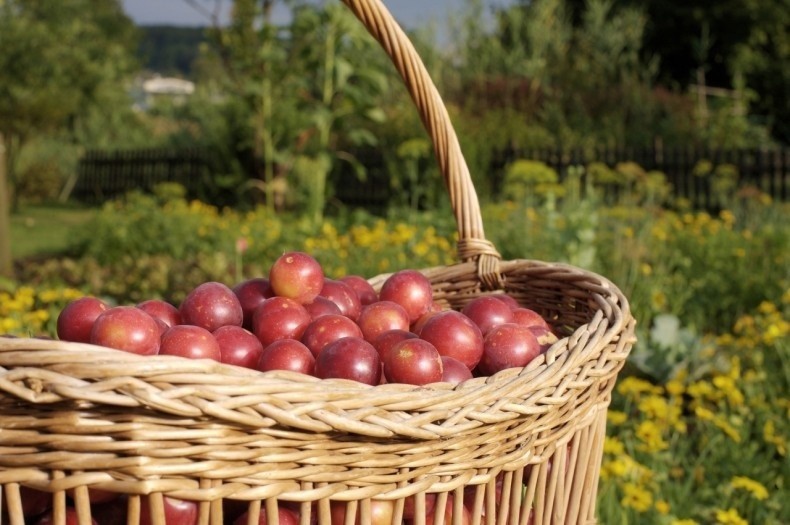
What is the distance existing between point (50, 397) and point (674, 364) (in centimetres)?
246

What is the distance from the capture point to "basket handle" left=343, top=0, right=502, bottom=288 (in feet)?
4.45

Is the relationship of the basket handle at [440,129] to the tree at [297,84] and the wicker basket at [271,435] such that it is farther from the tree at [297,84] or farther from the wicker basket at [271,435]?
the tree at [297,84]

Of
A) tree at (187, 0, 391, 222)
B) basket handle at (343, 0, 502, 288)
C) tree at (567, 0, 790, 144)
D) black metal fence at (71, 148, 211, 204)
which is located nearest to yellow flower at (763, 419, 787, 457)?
basket handle at (343, 0, 502, 288)

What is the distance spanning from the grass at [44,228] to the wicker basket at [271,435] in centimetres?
627

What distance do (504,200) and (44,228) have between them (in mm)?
5977

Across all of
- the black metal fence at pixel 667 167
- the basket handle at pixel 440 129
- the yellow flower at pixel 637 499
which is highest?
the basket handle at pixel 440 129

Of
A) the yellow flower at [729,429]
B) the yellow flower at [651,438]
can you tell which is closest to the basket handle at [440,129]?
the yellow flower at [651,438]

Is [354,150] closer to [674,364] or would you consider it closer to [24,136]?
[24,136]

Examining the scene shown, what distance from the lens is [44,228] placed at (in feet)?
31.4

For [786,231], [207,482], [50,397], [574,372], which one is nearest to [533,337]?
[574,372]

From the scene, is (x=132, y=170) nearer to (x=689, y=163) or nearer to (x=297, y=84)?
(x=297, y=84)

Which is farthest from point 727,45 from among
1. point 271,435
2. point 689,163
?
point 271,435

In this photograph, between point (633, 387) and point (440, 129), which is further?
point (633, 387)

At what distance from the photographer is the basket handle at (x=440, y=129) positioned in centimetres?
136
